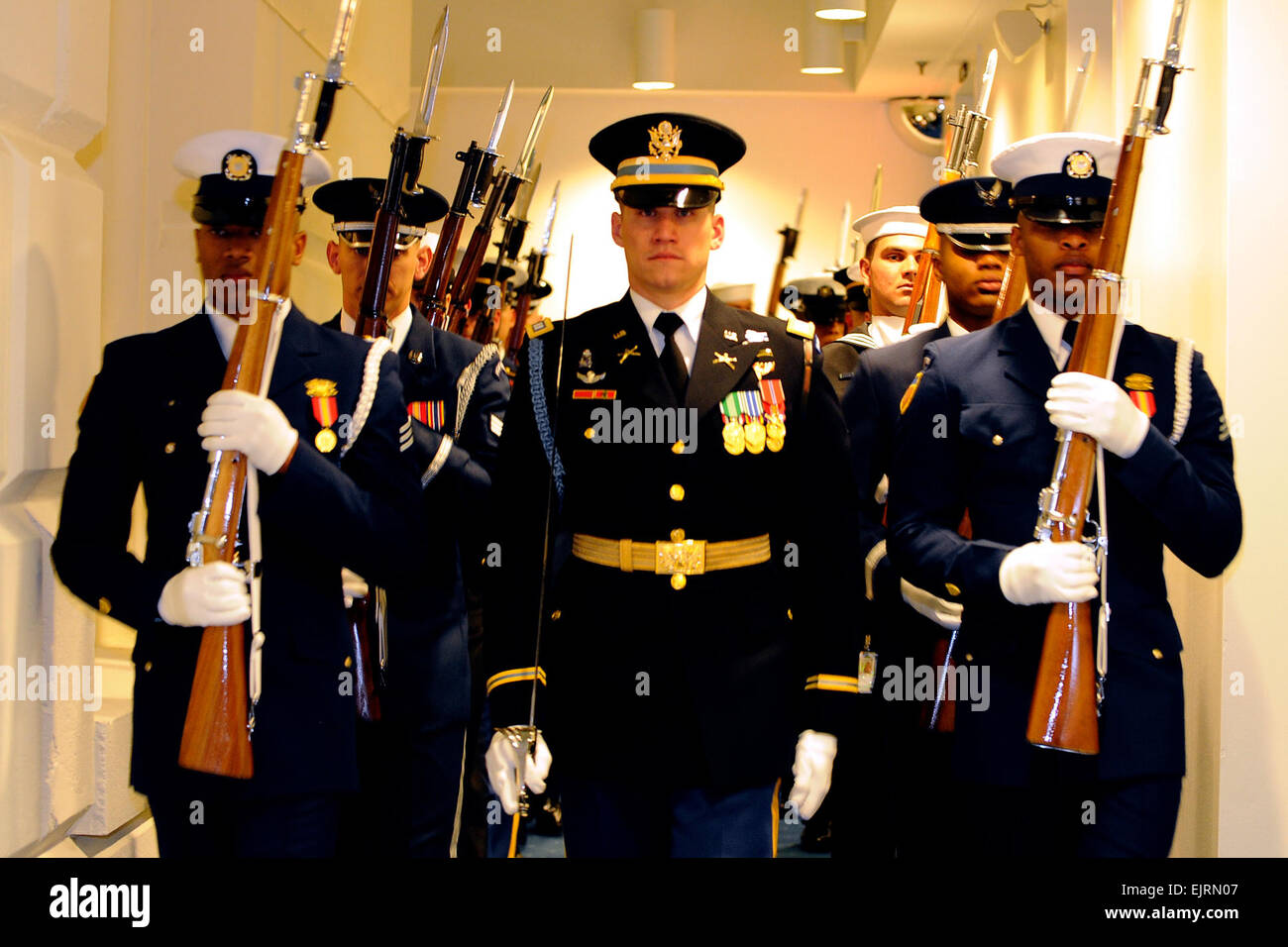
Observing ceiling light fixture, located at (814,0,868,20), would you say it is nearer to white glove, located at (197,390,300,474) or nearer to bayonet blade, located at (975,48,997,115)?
bayonet blade, located at (975,48,997,115)

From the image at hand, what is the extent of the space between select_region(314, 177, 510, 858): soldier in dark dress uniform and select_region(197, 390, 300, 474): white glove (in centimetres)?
88

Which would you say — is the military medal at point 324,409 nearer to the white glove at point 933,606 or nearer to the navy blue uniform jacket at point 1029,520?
the navy blue uniform jacket at point 1029,520

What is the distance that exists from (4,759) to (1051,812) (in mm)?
1873

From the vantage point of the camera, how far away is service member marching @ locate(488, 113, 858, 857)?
2213 mm

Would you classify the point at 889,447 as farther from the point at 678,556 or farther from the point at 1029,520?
the point at 678,556

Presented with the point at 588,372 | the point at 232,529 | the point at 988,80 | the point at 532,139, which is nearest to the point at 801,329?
the point at 588,372

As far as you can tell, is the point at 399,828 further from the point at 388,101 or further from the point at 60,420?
the point at 388,101

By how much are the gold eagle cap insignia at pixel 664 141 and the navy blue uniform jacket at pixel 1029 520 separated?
A: 62 cm

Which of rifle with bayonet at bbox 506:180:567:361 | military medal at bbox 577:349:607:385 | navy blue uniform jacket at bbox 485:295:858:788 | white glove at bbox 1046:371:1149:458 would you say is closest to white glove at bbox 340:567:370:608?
navy blue uniform jacket at bbox 485:295:858:788

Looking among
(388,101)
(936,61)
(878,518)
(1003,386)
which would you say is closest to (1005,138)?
(936,61)

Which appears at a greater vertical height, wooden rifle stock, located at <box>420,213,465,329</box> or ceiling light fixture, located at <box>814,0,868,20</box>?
ceiling light fixture, located at <box>814,0,868,20</box>

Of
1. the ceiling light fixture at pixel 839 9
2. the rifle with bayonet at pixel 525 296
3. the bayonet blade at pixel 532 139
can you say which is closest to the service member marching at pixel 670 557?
the bayonet blade at pixel 532 139

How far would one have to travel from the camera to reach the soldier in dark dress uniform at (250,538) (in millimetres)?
2172

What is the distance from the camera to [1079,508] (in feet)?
7.39
